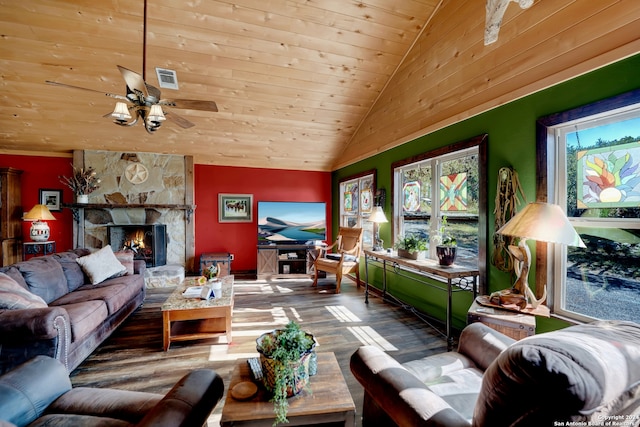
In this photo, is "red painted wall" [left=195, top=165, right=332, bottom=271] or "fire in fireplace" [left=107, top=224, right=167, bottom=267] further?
"red painted wall" [left=195, top=165, right=332, bottom=271]

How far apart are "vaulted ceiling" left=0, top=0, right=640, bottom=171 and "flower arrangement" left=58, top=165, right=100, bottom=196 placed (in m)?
0.54

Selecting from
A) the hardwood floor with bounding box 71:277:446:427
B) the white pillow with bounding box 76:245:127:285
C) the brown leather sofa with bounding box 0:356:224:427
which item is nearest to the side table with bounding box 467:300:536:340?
the hardwood floor with bounding box 71:277:446:427

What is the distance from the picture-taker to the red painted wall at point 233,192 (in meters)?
5.23

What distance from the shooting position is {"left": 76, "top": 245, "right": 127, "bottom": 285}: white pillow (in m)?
3.35

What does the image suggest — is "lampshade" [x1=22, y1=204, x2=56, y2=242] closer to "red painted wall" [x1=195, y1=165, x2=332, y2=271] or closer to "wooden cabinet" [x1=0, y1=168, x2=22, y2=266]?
"wooden cabinet" [x1=0, y1=168, x2=22, y2=266]

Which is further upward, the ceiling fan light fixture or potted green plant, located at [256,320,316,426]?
the ceiling fan light fixture

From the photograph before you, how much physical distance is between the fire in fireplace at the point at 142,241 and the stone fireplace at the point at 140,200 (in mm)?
64

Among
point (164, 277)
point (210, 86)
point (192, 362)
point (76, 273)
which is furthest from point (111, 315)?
point (210, 86)

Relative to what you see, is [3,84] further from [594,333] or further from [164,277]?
[594,333]

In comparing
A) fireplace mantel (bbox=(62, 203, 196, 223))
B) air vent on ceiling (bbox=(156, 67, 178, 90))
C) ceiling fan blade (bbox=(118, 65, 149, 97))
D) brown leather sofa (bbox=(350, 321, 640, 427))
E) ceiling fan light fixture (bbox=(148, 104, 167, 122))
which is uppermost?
air vent on ceiling (bbox=(156, 67, 178, 90))

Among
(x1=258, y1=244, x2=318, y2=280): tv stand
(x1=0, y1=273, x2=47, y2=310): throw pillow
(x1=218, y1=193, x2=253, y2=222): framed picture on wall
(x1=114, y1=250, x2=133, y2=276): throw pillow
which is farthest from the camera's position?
(x1=218, y1=193, x2=253, y2=222): framed picture on wall

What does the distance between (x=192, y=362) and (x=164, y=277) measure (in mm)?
2913

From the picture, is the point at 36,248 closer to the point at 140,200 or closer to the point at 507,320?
the point at 140,200

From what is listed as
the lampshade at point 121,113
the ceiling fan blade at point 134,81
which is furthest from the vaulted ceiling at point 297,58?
the lampshade at point 121,113
